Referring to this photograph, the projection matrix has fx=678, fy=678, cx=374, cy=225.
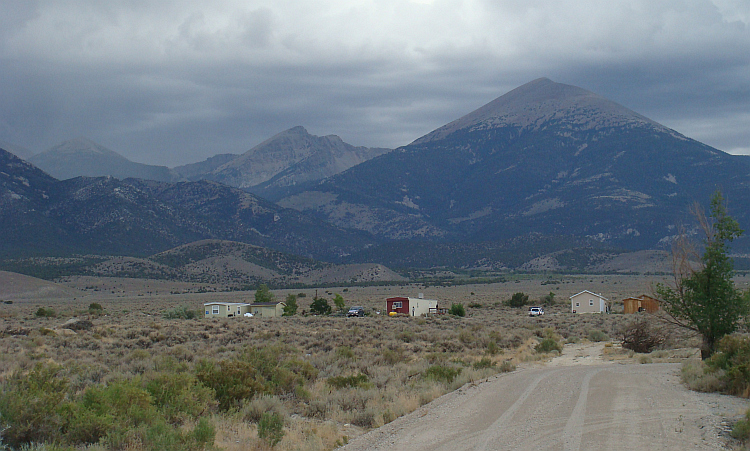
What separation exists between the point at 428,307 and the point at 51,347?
4208 centimetres

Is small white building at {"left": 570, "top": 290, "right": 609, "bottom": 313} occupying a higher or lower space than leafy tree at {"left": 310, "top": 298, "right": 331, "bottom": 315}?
higher

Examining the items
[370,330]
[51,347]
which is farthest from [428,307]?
[51,347]

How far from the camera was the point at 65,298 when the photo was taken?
106 m

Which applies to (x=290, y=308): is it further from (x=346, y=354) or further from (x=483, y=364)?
(x=483, y=364)

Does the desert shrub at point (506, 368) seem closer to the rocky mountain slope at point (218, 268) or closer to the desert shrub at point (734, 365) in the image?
the desert shrub at point (734, 365)

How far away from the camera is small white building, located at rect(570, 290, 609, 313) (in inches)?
2256

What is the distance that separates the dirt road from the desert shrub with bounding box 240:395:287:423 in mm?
2639

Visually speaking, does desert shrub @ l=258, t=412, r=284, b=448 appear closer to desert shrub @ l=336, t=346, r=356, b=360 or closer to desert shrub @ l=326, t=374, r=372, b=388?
desert shrub @ l=326, t=374, r=372, b=388

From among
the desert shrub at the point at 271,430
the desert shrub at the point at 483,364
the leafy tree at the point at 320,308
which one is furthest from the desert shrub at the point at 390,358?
the leafy tree at the point at 320,308

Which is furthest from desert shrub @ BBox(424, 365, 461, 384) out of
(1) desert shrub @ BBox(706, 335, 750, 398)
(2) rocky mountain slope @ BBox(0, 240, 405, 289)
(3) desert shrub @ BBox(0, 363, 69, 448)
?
(2) rocky mountain slope @ BBox(0, 240, 405, 289)

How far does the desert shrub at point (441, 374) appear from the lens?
61.3 feet

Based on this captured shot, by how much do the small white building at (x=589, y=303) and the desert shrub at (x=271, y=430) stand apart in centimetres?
4879

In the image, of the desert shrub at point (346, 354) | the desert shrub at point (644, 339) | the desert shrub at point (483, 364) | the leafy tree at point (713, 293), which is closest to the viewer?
the leafy tree at point (713, 293)

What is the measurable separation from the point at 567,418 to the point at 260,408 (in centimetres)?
634
